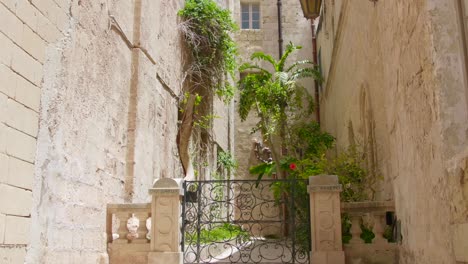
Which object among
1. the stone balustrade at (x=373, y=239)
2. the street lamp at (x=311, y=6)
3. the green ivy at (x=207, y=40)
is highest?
the green ivy at (x=207, y=40)

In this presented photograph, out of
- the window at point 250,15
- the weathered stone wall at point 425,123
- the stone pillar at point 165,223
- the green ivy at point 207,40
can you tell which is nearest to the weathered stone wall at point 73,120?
the stone pillar at point 165,223

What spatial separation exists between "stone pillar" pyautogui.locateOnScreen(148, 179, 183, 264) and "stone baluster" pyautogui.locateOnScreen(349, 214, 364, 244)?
2165 millimetres

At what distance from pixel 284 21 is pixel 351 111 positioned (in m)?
9.81

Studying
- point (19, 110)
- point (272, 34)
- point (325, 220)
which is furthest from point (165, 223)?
point (272, 34)

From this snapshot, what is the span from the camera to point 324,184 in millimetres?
6406

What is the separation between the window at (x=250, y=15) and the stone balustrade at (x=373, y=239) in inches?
563

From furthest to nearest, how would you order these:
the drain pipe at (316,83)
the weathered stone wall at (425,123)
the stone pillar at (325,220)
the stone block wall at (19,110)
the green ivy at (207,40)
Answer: the drain pipe at (316,83) < the green ivy at (207,40) < the stone pillar at (325,220) < the stone block wall at (19,110) < the weathered stone wall at (425,123)

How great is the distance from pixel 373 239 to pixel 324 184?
0.88 metres

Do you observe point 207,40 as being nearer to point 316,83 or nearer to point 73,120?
point 73,120

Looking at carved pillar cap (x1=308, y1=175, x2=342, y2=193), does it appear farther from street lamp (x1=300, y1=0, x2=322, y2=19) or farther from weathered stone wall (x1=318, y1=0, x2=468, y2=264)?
street lamp (x1=300, y1=0, x2=322, y2=19)

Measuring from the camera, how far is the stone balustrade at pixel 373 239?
239 inches

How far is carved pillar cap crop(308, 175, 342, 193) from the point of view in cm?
638

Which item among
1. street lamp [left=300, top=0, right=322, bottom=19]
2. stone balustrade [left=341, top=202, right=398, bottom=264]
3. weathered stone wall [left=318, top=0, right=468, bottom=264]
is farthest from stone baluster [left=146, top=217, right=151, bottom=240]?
street lamp [left=300, top=0, right=322, bottom=19]

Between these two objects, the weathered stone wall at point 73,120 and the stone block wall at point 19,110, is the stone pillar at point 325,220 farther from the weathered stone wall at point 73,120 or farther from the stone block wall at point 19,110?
the stone block wall at point 19,110
